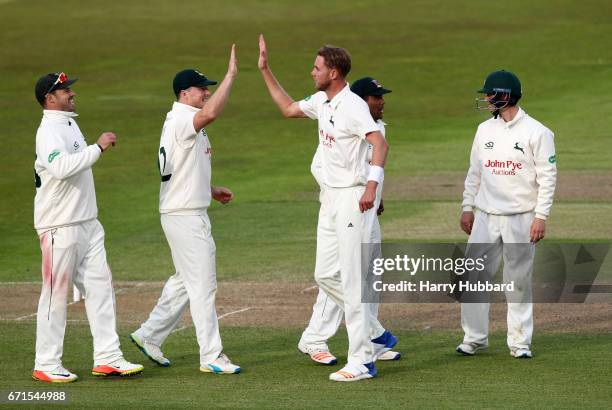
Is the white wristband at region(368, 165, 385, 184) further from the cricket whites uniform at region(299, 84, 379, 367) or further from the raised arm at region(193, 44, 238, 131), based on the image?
the raised arm at region(193, 44, 238, 131)

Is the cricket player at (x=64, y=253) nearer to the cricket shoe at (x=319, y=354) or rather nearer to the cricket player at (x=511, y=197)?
the cricket shoe at (x=319, y=354)

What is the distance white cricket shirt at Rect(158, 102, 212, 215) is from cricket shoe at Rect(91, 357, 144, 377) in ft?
4.28

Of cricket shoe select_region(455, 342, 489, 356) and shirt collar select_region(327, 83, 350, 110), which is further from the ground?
shirt collar select_region(327, 83, 350, 110)

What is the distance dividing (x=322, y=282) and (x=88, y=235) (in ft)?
6.35

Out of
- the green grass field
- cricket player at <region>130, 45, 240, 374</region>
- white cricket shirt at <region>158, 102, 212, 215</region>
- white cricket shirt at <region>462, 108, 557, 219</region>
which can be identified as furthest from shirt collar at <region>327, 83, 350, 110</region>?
the green grass field

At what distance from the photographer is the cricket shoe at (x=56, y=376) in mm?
10758

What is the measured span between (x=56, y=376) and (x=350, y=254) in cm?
251

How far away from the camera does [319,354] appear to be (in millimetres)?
11484

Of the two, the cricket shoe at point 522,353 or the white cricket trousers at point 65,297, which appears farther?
the cricket shoe at point 522,353

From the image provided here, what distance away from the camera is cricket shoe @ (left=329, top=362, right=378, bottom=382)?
35.1 ft

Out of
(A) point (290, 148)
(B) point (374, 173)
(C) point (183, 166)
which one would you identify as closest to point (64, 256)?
(C) point (183, 166)

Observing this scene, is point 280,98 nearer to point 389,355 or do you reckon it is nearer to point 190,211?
point 190,211

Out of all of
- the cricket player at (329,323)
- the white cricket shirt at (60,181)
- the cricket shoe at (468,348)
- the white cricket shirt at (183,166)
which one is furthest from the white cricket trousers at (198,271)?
the cricket shoe at (468,348)

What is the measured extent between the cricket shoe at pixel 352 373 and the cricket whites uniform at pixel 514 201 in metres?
1.35
